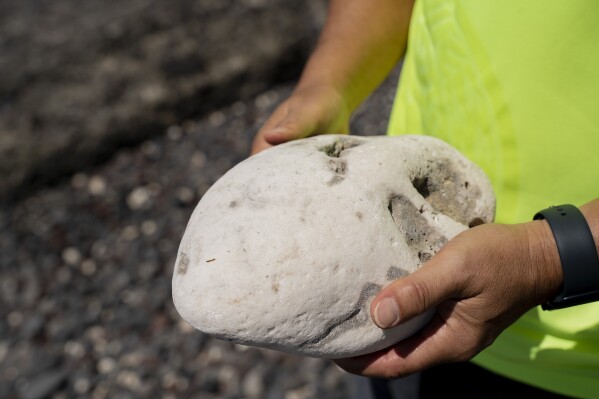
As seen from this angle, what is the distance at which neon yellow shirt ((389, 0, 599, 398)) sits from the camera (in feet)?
3.80

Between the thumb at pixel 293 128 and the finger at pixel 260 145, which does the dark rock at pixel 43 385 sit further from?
the thumb at pixel 293 128

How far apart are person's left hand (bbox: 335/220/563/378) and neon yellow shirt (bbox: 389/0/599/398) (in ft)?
0.52

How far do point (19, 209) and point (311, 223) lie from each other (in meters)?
2.51

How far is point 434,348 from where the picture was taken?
127cm

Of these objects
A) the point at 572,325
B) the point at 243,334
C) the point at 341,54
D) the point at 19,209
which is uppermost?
the point at 341,54

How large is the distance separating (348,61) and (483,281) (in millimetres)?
734

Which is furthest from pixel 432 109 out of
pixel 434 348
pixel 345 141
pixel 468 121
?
pixel 434 348

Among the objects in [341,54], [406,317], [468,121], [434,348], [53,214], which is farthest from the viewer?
[53,214]

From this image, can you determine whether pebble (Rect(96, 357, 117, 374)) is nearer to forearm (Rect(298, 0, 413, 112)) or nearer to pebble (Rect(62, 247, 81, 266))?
pebble (Rect(62, 247, 81, 266))

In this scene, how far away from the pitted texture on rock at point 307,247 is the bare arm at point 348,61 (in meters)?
0.25

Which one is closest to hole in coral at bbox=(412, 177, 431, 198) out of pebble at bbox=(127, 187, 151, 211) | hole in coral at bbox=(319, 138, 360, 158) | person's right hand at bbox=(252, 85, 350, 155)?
hole in coral at bbox=(319, 138, 360, 158)

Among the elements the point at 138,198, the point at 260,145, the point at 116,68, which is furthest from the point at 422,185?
the point at 116,68

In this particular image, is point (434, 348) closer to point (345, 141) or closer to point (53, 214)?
point (345, 141)

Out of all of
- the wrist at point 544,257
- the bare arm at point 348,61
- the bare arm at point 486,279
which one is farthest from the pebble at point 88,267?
the wrist at point 544,257
